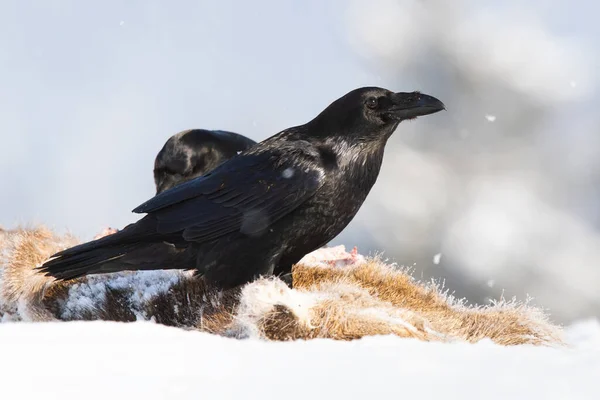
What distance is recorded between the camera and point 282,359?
279 cm

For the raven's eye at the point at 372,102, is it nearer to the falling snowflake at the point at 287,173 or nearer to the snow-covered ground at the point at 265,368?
the falling snowflake at the point at 287,173

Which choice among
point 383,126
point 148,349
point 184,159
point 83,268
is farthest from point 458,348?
point 184,159

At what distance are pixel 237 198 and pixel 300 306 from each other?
1.06 meters

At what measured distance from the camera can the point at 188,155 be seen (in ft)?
19.6

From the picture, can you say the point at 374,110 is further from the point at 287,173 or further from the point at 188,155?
the point at 188,155

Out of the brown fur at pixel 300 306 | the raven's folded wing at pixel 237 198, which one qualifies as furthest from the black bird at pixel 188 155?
the raven's folded wing at pixel 237 198

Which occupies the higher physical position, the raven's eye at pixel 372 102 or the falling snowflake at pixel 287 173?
the raven's eye at pixel 372 102

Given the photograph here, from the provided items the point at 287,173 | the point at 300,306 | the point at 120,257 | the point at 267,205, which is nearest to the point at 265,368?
the point at 300,306

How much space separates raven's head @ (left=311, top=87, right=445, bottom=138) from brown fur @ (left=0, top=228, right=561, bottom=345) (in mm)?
809

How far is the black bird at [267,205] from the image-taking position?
412cm

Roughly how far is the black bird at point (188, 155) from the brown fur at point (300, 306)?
899 millimetres

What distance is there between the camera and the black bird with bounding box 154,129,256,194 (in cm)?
596

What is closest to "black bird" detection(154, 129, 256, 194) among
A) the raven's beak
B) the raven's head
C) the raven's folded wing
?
the raven's folded wing

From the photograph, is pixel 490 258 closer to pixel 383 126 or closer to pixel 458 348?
pixel 383 126
